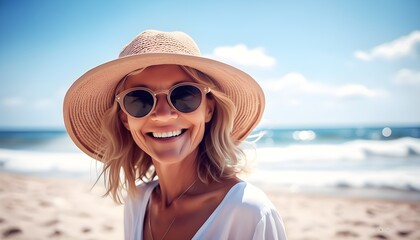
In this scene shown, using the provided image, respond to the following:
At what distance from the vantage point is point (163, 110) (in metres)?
1.89

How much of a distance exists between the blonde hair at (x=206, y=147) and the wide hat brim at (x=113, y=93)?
0.09 meters

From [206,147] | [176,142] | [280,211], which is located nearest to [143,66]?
[176,142]

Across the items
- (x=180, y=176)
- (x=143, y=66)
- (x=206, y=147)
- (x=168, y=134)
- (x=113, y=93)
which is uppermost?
(x=143, y=66)

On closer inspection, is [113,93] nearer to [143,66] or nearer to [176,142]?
[143,66]

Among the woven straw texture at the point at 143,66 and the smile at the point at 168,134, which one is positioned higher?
the woven straw texture at the point at 143,66

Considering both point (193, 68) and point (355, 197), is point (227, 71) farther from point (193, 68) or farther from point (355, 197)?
point (355, 197)

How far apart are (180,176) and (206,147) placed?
0.27 metres

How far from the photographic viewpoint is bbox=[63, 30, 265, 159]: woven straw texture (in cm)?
180

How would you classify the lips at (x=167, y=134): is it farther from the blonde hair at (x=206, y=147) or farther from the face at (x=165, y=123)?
the blonde hair at (x=206, y=147)

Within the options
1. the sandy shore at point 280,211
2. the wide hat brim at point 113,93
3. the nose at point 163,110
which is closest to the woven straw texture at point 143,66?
the wide hat brim at point 113,93

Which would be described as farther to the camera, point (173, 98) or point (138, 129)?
point (138, 129)

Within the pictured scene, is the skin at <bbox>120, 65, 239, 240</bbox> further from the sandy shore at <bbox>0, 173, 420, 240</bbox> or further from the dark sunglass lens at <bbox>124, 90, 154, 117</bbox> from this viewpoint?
the sandy shore at <bbox>0, 173, 420, 240</bbox>

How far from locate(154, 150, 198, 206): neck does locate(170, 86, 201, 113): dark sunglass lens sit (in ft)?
1.43

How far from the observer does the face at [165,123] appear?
1.90 m
